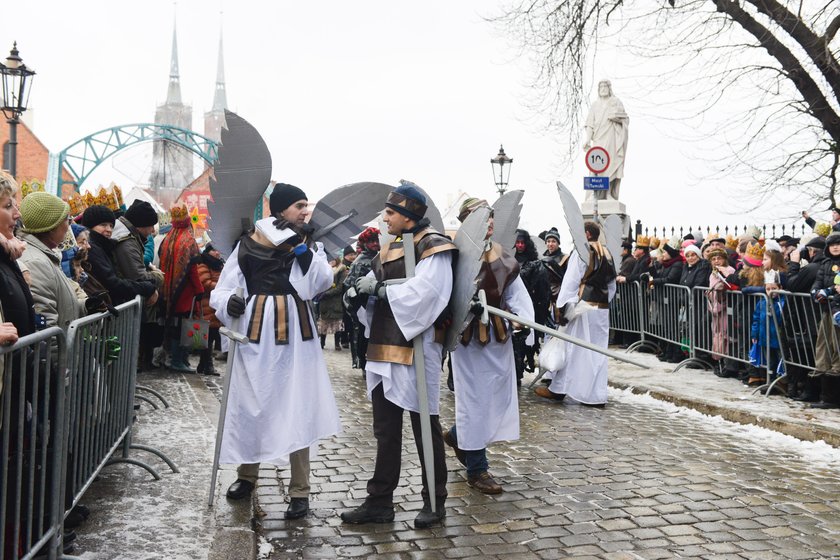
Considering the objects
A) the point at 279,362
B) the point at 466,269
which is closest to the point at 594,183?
the point at 466,269

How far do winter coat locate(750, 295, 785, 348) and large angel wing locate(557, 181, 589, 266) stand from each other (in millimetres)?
2312

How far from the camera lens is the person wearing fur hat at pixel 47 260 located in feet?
14.1

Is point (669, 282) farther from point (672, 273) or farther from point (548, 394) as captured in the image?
point (548, 394)

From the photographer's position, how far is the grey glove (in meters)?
4.89

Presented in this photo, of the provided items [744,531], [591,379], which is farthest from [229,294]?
[591,379]

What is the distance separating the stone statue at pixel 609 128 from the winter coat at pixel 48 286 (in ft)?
51.8

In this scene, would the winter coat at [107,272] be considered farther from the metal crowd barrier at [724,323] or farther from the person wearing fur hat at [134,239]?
the metal crowd barrier at [724,323]

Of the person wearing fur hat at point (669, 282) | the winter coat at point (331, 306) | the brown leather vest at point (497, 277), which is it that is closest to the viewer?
the brown leather vest at point (497, 277)

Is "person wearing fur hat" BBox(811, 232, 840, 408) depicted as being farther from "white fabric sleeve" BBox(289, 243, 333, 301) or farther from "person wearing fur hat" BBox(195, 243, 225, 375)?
"person wearing fur hat" BBox(195, 243, 225, 375)

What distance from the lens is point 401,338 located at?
16.3 feet

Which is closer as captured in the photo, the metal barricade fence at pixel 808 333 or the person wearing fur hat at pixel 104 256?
the person wearing fur hat at pixel 104 256

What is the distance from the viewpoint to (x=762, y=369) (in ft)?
33.4

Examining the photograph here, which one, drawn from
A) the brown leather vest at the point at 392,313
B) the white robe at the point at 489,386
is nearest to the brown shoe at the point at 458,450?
the white robe at the point at 489,386

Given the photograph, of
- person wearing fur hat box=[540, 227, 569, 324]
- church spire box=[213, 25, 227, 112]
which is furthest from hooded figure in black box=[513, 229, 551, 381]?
church spire box=[213, 25, 227, 112]
